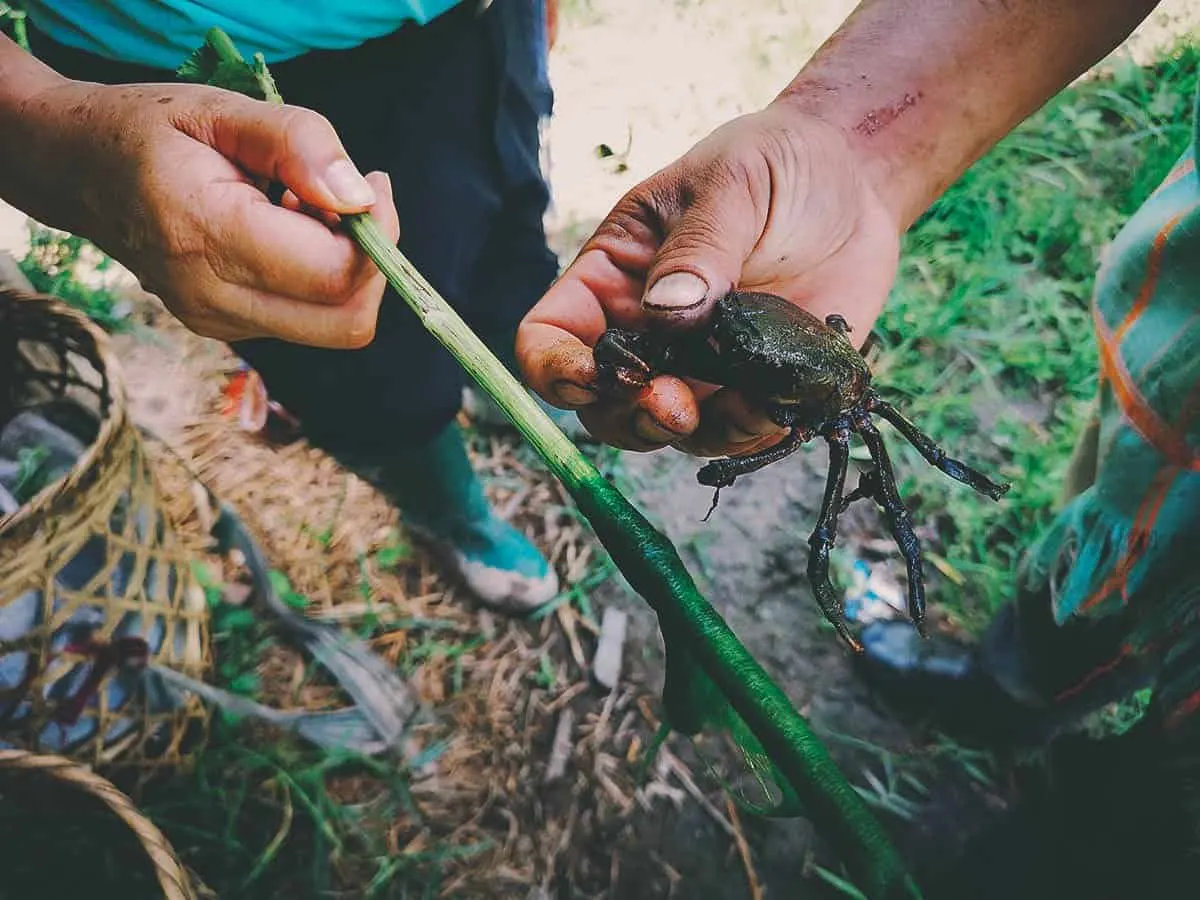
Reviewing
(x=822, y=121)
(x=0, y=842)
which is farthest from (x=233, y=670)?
(x=822, y=121)

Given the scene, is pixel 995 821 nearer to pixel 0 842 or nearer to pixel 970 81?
pixel 970 81

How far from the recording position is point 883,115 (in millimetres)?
1913

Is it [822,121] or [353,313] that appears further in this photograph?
[822,121]

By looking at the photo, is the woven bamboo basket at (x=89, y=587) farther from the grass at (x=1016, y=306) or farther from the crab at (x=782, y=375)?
the grass at (x=1016, y=306)

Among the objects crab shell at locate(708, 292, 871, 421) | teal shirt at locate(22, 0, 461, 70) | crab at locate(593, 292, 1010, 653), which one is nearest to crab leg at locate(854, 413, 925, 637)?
crab at locate(593, 292, 1010, 653)

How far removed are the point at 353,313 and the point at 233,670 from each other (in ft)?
5.69

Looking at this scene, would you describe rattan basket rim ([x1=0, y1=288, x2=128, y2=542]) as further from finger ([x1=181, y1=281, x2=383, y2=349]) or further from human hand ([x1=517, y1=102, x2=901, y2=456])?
human hand ([x1=517, y1=102, x2=901, y2=456])

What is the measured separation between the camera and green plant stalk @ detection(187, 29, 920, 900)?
3.23 feet

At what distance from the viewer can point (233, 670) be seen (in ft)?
9.20

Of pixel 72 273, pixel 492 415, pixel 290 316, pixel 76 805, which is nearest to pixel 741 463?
pixel 290 316

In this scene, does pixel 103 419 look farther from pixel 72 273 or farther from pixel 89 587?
pixel 72 273

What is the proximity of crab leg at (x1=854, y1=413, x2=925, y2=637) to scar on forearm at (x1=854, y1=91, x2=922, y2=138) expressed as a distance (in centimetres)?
71

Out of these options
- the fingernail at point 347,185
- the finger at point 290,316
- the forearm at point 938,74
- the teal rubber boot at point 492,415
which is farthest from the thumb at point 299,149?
the teal rubber boot at point 492,415

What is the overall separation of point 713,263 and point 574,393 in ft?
1.10
